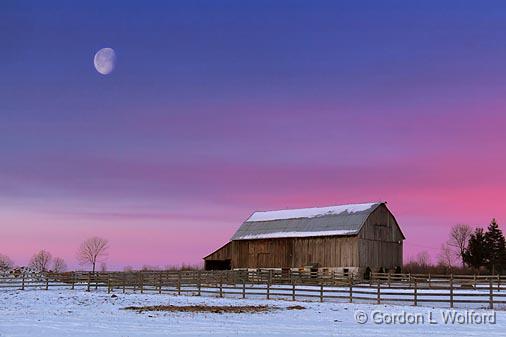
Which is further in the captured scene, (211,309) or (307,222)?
(307,222)

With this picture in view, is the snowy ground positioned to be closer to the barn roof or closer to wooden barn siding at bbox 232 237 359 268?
wooden barn siding at bbox 232 237 359 268

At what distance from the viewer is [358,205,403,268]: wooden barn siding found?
196 ft

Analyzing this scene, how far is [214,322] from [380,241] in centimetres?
4244

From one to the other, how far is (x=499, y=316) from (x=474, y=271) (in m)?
75.2

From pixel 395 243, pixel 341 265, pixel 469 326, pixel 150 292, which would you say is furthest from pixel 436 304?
pixel 395 243

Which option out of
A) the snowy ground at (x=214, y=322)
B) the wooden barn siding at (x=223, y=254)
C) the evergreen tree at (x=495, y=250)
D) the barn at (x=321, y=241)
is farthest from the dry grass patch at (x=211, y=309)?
the evergreen tree at (x=495, y=250)

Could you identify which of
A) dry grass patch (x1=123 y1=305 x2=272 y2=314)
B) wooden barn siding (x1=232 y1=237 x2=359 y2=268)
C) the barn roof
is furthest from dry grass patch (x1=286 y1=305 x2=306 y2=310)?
the barn roof

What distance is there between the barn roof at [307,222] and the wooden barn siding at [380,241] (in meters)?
1.12

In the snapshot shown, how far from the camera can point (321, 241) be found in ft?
202

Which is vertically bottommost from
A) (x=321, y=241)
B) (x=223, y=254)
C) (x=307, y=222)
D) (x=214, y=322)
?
(x=214, y=322)

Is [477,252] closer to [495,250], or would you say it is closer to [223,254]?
[495,250]

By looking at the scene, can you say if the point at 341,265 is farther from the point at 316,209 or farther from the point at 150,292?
the point at 150,292

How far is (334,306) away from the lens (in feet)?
98.3

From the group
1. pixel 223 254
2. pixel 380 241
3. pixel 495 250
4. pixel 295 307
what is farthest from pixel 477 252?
pixel 295 307
